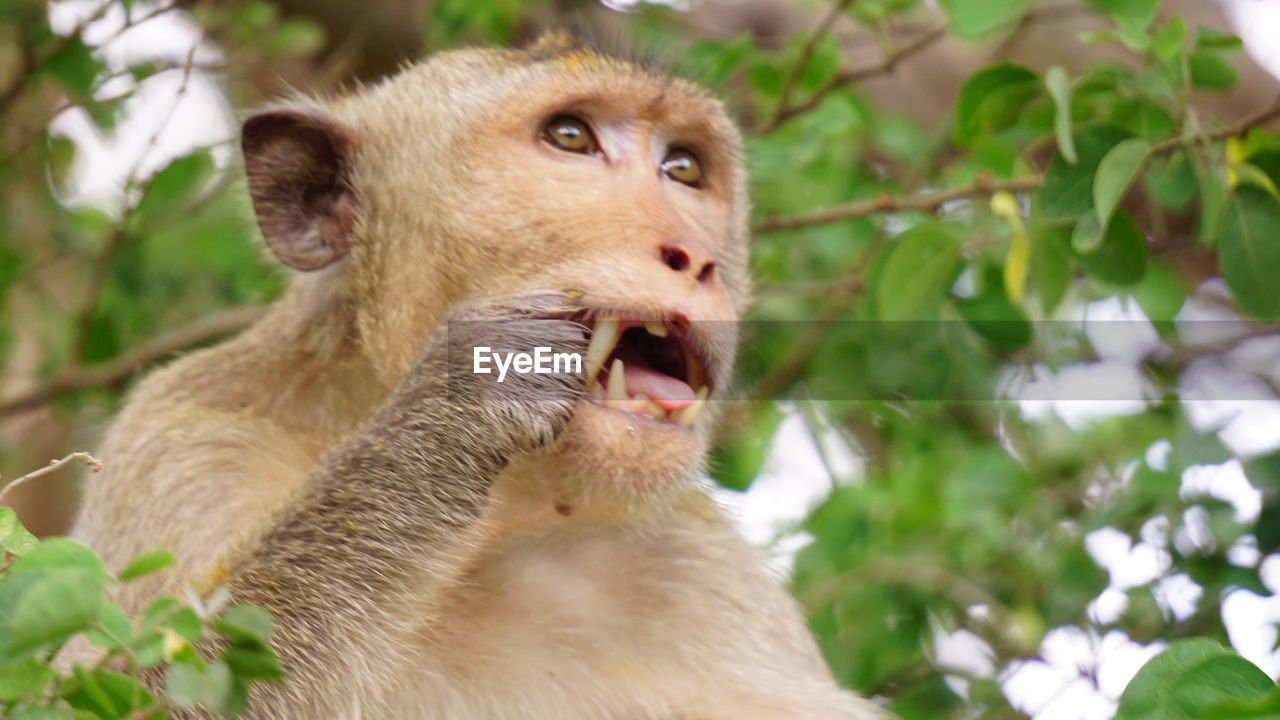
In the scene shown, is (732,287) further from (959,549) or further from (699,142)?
(959,549)

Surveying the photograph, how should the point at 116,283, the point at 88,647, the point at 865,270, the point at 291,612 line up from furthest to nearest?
the point at 116,283 → the point at 865,270 → the point at 88,647 → the point at 291,612

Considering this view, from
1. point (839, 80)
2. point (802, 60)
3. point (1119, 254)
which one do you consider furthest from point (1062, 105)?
point (839, 80)

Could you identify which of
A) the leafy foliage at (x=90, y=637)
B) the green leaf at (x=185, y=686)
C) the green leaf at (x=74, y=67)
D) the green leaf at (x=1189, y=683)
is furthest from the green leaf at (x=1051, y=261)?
the green leaf at (x=74, y=67)

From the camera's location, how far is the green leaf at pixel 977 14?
128 inches

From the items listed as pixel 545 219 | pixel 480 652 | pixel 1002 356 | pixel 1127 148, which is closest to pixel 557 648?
pixel 480 652

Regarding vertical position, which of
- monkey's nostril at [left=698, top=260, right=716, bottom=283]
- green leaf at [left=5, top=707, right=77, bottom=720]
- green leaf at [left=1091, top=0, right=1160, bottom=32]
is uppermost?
green leaf at [left=1091, top=0, right=1160, bottom=32]

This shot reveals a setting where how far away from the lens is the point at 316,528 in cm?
289

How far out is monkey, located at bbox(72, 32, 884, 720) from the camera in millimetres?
2906

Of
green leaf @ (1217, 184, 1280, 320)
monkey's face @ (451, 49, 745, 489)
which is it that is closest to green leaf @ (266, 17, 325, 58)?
monkey's face @ (451, 49, 745, 489)

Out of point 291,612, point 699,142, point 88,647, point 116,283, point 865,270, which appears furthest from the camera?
point 116,283

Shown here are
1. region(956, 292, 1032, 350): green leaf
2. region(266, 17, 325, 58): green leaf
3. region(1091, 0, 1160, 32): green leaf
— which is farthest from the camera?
region(266, 17, 325, 58): green leaf

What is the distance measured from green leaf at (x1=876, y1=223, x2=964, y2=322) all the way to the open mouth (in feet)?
2.35

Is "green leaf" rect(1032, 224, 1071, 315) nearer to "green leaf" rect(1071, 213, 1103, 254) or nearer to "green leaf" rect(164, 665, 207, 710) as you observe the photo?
"green leaf" rect(1071, 213, 1103, 254)

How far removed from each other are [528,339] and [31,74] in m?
2.95
